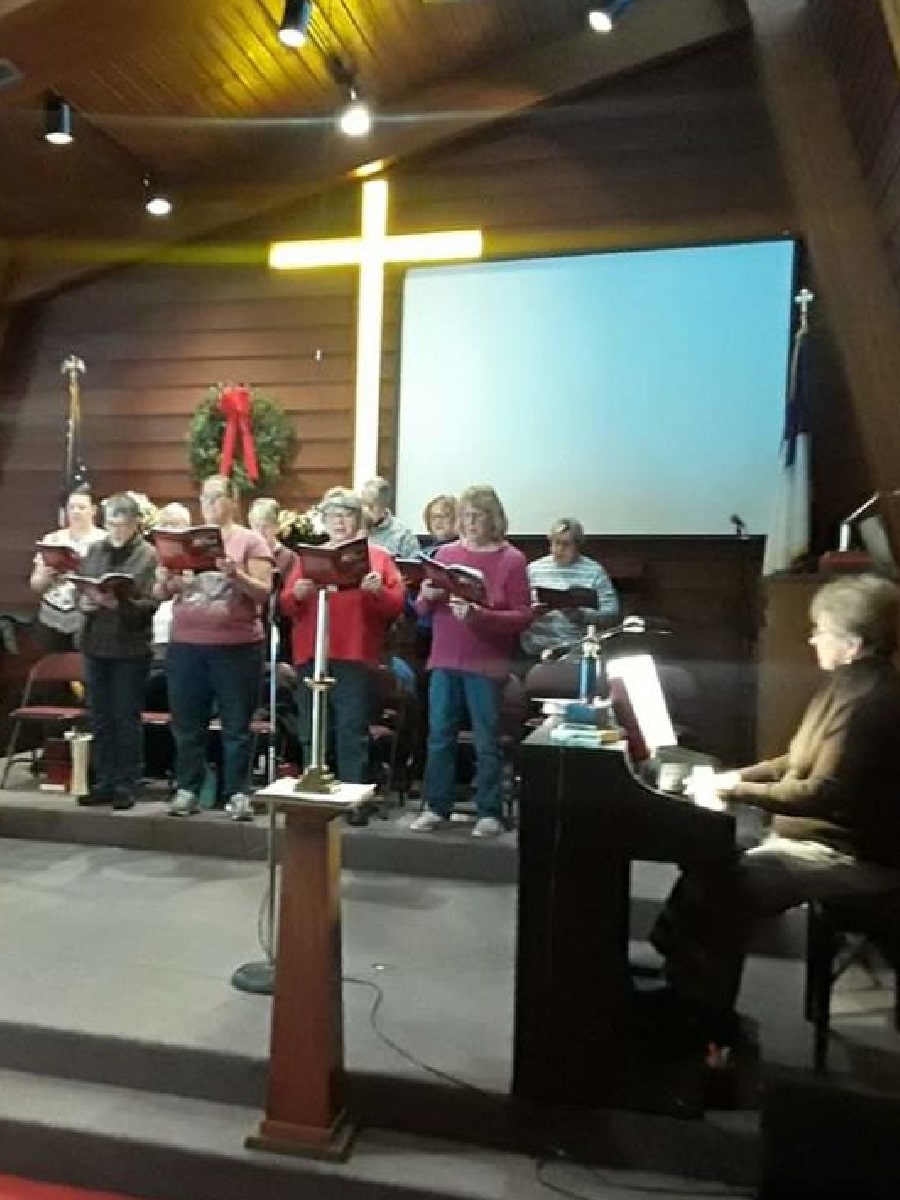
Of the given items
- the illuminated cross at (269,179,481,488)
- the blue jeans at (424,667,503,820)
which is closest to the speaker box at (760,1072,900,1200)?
the blue jeans at (424,667,503,820)

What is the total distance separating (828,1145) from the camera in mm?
2152

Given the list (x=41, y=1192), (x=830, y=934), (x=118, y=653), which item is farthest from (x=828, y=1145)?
(x=118, y=653)

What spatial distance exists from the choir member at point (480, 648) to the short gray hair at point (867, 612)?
1.49m

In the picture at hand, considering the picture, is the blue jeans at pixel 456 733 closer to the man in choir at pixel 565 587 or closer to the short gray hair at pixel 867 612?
the man in choir at pixel 565 587

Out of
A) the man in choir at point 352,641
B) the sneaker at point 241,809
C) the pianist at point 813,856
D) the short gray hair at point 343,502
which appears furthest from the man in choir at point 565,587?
the pianist at point 813,856

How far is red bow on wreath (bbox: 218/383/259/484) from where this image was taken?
6074 millimetres

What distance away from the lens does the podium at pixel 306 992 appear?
A: 7.53 feet

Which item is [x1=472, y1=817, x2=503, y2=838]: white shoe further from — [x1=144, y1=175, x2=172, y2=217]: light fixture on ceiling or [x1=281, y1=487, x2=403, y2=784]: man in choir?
[x1=144, y1=175, x2=172, y2=217]: light fixture on ceiling

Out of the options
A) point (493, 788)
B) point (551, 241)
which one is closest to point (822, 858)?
point (493, 788)

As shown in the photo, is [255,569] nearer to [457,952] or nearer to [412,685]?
[412,685]

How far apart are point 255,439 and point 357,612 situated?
7.88 feet

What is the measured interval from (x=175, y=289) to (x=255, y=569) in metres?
2.99

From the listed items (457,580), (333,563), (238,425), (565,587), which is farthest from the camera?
(238,425)

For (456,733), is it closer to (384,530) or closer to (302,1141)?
(384,530)
